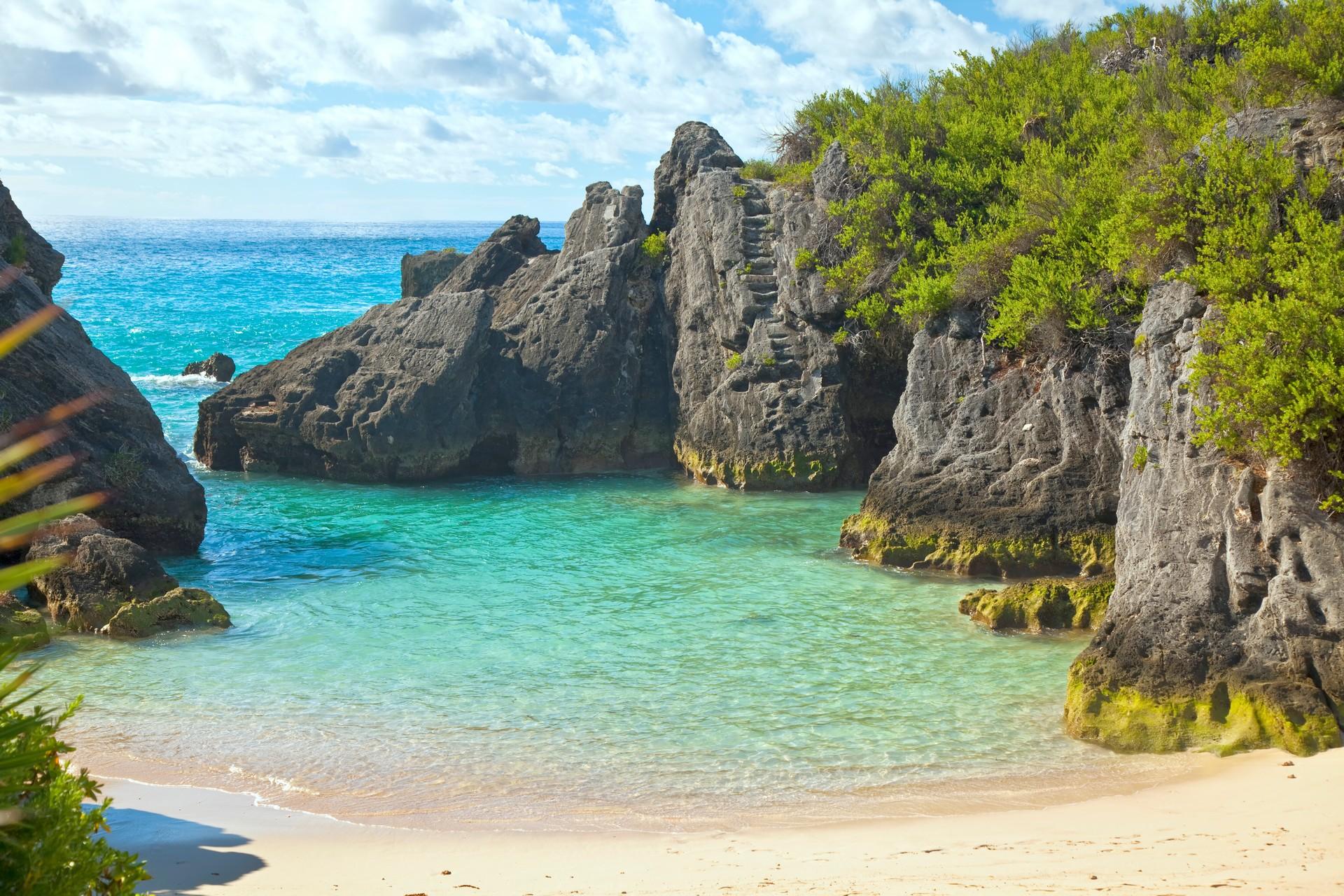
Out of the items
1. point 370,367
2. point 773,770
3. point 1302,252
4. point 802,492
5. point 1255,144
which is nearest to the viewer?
point 773,770

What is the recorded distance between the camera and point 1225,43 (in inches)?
819

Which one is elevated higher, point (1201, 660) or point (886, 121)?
point (886, 121)

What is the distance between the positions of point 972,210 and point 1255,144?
289 inches

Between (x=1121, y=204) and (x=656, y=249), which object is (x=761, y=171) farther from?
(x=1121, y=204)

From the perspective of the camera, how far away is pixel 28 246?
→ 20.7 m

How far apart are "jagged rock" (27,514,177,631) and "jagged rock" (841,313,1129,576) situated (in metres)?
9.64

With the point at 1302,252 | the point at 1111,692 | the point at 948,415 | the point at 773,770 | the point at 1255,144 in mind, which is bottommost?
the point at 773,770

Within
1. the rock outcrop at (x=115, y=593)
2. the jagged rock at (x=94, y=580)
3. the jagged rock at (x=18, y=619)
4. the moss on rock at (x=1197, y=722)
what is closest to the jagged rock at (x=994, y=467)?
the moss on rock at (x=1197, y=722)

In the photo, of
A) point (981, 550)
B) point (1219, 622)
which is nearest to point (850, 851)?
point (1219, 622)

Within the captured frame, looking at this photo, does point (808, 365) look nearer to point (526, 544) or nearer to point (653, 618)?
point (526, 544)

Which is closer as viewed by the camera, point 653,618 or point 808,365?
point 653,618

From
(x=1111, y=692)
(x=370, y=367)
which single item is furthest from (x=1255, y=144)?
(x=370, y=367)

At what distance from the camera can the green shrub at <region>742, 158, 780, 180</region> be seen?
1023 inches

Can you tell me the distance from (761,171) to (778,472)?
7691mm
